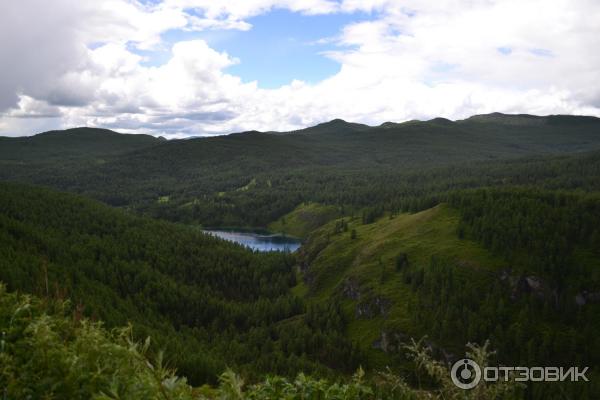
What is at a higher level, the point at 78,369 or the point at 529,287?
the point at 78,369

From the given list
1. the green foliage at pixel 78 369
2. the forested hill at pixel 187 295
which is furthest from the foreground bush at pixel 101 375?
the forested hill at pixel 187 295

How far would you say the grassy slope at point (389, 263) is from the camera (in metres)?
141

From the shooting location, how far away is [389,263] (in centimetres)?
16662

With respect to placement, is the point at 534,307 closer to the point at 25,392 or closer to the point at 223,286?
A: the point at 223,286

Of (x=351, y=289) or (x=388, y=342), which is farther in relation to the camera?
(x=351, y=289)

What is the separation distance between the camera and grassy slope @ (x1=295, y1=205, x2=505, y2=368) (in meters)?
141

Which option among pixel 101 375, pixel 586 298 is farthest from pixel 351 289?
pixel 101 375

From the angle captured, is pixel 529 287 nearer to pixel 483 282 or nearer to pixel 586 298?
pixel 483 282

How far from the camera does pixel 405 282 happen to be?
508 ft

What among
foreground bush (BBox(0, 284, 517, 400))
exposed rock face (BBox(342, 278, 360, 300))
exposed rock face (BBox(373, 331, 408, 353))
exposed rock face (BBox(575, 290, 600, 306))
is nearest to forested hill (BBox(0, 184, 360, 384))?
exposed rock face (BBox(373, 331, 408, 353))

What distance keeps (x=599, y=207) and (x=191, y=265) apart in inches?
6702

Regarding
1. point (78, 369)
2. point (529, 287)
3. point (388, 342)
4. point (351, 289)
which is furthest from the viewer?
point (351, 289)

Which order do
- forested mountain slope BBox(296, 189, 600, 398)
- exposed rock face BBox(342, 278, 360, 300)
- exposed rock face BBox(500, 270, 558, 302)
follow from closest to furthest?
forested mountain slope BBox(296, 189, 600, 398) < exposed rock face BBox(500, 270, 558, 302) < exposed rock face BBox(342, 278, 360, 300)

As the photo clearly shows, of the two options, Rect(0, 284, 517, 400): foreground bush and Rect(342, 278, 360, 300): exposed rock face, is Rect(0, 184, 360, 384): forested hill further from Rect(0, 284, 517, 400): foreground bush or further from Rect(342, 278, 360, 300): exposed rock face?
Rect(0, 284, 517, 400): foreground bush
